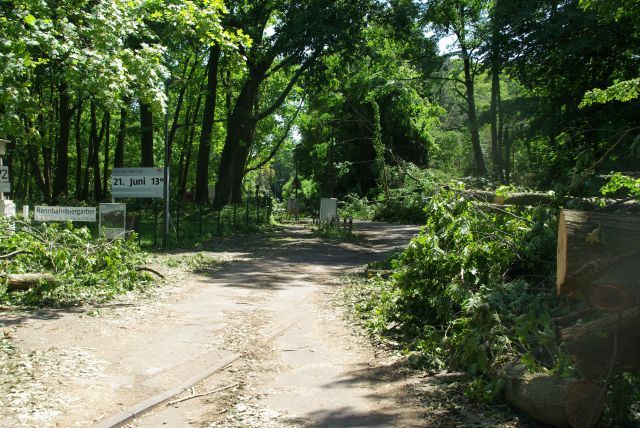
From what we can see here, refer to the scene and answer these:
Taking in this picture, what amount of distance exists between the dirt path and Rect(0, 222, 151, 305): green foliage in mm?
707

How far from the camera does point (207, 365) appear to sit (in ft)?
21.8

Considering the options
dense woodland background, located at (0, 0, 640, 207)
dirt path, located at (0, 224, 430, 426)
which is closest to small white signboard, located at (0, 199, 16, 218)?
dense woodland background, located at (0, 0, 640, 207)

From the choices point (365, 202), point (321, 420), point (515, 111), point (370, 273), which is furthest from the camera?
point (365, 202)

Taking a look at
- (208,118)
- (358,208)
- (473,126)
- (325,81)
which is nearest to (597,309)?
→ (325,81)

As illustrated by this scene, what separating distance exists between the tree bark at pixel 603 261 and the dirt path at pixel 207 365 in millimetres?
1753

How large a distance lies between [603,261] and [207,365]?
4.32 m

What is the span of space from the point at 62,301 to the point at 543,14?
2072 centimetres

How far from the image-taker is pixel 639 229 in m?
4.21

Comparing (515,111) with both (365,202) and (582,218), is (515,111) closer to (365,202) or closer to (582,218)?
(365,202)

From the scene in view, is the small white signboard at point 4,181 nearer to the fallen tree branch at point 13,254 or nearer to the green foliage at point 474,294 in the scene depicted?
the fallen tree branch at point 13,254

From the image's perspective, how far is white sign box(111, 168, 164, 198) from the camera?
1666 centimetres

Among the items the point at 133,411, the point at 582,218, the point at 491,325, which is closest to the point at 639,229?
the point at 582,218

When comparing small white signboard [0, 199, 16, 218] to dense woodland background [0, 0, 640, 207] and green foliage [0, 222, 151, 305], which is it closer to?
dense woodland background [0, 0, 640, 207]

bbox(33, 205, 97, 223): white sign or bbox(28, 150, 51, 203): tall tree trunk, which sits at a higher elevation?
bbox(28, 150, 51, 203): tall tree trunk
